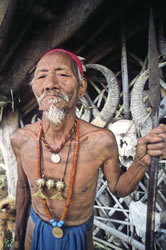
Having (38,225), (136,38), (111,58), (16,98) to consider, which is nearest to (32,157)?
(38,225)

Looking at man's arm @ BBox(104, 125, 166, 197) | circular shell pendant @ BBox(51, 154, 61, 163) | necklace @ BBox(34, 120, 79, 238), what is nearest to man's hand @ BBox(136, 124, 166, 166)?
man's arm @ BBox(104, 125, 166, 197)

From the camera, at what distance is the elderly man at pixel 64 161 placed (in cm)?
109

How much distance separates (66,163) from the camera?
118 centimetres

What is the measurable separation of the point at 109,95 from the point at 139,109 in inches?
16.5

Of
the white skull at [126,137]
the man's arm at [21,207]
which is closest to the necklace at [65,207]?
the man's arm at [21,207]

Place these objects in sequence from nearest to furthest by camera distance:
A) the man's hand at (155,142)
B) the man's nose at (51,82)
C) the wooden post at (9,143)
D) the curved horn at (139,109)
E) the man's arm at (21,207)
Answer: the man's hand at (155,142), the man's nose at (51,82), the man's arm at (21,207), the curved horn at (139,109), the wooden post at (9,143)

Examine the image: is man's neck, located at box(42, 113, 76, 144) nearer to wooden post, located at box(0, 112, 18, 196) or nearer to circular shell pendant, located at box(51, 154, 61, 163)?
circular shell pendant, located at box(51, 154, 61, 163)

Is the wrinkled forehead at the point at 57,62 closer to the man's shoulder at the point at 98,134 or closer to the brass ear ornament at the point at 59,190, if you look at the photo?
the man's shoulder at the point at 98,134

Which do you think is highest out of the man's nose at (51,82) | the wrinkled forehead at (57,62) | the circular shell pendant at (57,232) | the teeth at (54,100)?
the wrinkled forehead at (57,62)

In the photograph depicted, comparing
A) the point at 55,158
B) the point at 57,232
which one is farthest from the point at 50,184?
the point at 57,232

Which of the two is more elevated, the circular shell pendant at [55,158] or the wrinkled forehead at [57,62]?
the wrinkled forehead at [57,62]

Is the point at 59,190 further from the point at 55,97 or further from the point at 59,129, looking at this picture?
the point at 55,97

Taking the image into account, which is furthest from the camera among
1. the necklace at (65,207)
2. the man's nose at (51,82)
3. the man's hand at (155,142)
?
the necklace at (65,207)

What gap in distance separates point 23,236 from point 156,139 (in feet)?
Answer: 4.83
